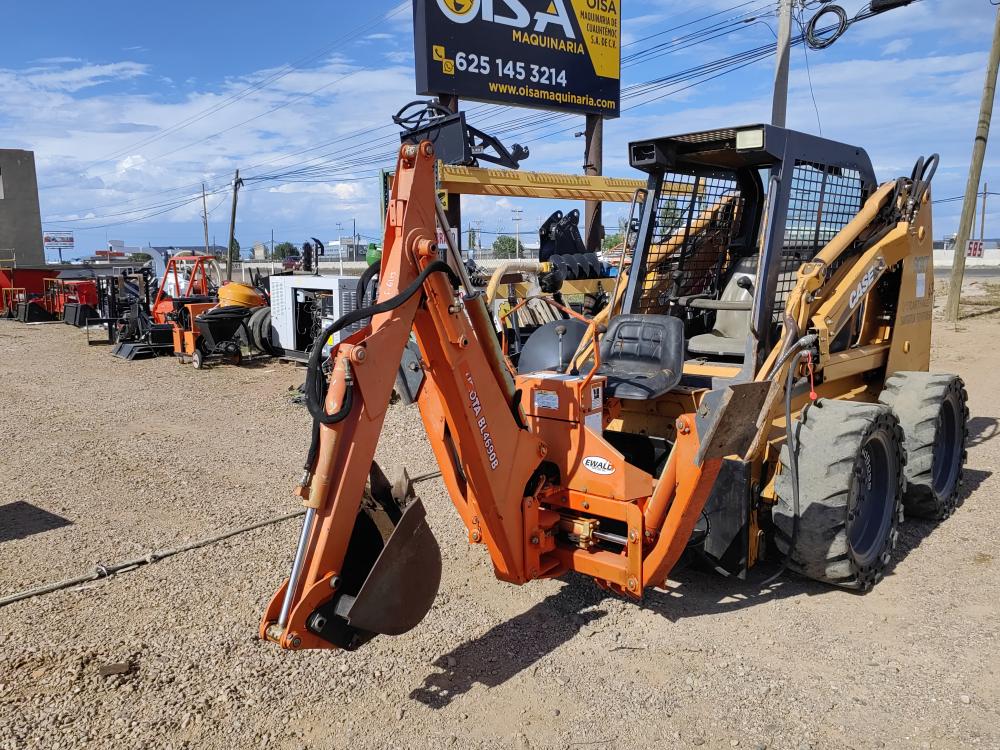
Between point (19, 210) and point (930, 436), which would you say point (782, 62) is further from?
point (19, 210)

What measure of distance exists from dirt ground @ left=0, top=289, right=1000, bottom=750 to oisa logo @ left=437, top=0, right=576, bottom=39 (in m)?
8.57

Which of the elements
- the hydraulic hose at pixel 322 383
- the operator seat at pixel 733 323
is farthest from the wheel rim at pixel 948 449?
the hydraulic hose at pixel 322 383

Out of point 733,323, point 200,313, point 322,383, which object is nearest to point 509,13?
point 200,313

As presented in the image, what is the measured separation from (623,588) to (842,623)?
120cm

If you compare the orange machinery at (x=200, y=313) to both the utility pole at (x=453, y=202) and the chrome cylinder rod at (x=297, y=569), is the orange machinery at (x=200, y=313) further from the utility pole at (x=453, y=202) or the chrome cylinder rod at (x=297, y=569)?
the chrome cylinder rod at (x=297, y=569)

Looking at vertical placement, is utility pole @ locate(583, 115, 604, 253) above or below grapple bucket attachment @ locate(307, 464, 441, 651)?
above

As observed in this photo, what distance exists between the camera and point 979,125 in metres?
16.7

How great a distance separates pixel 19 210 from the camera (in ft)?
147

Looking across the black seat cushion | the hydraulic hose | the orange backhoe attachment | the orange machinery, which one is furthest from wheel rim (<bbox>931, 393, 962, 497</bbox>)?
the orange machinery

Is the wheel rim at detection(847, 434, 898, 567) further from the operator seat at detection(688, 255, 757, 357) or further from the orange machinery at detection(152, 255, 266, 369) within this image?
the orange machinery at detection(152, 255, 266, 369)

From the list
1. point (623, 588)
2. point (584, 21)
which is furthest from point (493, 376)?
point (584, 21)

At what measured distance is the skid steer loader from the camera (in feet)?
10.2

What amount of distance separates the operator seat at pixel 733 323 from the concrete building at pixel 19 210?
158ft

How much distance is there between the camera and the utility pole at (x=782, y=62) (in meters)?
11.7
